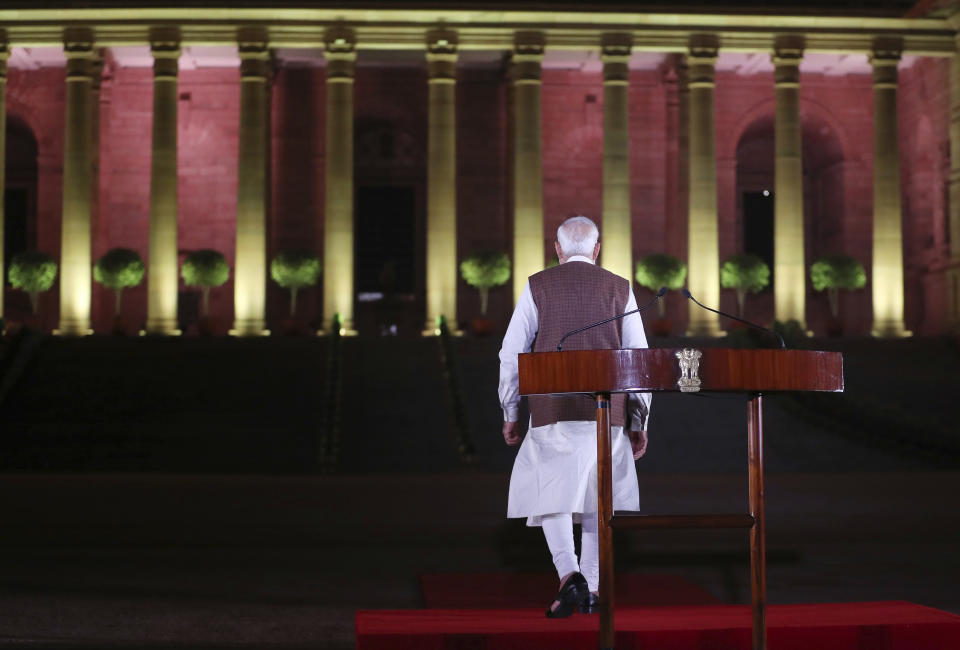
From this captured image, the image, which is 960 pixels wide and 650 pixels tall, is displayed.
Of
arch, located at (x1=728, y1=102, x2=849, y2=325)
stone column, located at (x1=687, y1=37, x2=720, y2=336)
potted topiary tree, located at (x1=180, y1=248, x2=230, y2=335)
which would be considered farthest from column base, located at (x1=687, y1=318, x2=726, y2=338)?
potted topiary tree, located at (x1=180, y1=248, x2=230, y2=335)

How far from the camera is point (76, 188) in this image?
37.3 meters

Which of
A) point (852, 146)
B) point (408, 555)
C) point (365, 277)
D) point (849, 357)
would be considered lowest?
point (408, 555)

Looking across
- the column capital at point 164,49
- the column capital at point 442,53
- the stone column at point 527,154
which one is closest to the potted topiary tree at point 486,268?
the stone column at point 527,154

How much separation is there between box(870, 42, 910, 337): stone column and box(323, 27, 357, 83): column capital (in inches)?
676

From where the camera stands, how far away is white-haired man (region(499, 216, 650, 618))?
7023 mm

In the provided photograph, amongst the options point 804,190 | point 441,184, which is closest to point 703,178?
point 441,184

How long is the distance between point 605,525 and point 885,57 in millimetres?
36762

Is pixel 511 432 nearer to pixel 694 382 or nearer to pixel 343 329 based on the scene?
pixel 694 382

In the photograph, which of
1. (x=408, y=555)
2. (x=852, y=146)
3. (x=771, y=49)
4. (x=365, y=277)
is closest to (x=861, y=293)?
(x=852, y=146)

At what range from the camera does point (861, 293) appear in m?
43.2

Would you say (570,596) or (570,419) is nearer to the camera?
(570,596)

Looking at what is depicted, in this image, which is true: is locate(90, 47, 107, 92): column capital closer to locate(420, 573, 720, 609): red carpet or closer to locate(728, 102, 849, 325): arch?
locate(728, 102, 849, 325): arch

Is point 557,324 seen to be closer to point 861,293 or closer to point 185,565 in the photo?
point 185,565

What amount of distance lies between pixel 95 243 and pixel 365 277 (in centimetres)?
969
